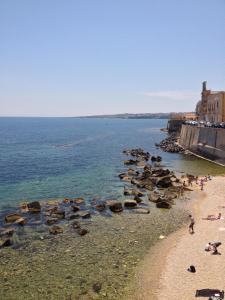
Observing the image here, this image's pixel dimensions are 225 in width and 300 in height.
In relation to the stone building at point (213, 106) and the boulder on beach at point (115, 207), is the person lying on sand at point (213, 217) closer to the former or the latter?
the boulder on beach at point (115, 207)

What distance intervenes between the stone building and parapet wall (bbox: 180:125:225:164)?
22.7 feet

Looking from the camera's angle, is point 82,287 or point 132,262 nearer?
point 82,287

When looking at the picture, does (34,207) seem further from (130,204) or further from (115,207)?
(130,204)

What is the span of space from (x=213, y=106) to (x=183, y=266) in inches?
2555

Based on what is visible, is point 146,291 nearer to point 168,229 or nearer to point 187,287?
point 187,287

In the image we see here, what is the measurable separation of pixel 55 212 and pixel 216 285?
55.0ft

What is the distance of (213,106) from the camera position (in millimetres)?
80812

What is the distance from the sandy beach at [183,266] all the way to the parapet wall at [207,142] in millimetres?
27432

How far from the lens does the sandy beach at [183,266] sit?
60.2 feet

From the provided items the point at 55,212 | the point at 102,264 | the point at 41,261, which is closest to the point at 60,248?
the point at 41,261

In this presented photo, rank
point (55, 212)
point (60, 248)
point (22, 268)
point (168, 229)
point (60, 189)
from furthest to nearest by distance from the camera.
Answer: point (60, 189) < point (55, 212) < point (168, 229) < point (60, 248) < point (22, 268)

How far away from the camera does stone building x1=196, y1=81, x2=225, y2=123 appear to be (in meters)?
74.2

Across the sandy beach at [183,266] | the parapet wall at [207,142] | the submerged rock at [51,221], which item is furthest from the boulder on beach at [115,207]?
the parapet wall at [207,142]

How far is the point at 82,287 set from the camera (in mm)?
19062
